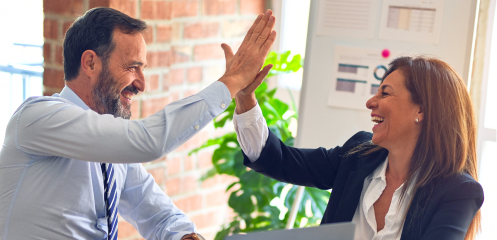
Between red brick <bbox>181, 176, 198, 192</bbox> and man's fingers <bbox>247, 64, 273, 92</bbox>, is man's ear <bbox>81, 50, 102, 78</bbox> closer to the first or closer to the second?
man's fingers <bbox>247, 64, 273, 92</bbox>

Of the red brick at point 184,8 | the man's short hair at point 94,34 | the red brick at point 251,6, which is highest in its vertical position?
the red brick at point 251,6

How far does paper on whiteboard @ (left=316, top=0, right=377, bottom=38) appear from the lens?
6.81 feet

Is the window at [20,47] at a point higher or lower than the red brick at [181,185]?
higher

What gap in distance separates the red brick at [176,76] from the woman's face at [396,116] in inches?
46.3

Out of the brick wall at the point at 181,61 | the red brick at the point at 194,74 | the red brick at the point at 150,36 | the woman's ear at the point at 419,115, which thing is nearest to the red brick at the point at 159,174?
the brick wall at the point at 181,61

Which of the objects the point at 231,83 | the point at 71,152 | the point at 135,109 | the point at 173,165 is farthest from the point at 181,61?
the point at 71,152

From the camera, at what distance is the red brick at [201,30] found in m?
2.49

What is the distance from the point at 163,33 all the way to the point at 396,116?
3.89ft

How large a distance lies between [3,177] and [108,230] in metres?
0.32

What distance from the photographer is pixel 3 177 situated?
50.6 inches

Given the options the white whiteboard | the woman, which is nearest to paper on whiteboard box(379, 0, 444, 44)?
the white whiteboard

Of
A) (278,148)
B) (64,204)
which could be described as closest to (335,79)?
(278,148)

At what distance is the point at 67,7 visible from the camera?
6.68 feet

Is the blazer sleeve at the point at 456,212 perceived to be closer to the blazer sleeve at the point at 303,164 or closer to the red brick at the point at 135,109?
the blazer sleeve at the point at 303,164
